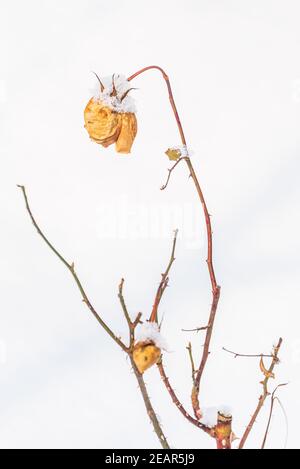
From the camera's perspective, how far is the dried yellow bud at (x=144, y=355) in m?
0.37

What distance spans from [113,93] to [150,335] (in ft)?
0.68

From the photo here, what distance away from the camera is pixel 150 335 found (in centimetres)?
38

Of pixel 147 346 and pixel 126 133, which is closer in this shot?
pixel 147 346

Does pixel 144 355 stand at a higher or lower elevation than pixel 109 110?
lower

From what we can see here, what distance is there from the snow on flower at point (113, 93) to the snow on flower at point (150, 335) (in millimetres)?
187

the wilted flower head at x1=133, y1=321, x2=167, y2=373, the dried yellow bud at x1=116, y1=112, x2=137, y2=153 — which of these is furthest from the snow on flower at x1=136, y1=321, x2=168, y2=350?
the dried yellow bud at x1=116, y1=112, x2=137, y2=153

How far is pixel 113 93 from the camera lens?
18.2 inches

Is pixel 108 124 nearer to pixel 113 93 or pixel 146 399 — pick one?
pixel 113 93

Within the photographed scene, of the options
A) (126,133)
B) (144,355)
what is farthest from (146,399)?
(126,133)

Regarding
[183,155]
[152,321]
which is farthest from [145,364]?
[183,155]

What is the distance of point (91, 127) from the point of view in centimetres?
46

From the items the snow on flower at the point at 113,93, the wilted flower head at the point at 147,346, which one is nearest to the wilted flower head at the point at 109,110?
the snow on flower at the point at 113,93

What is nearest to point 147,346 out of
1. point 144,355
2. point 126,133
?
point 144,355
